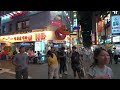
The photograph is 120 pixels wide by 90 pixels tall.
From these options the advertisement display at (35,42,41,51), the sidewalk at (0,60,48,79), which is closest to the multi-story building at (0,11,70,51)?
the advertisement display at (35,42,41,51)

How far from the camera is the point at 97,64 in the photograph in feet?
10.2

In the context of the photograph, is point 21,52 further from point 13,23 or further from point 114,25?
point 114,25

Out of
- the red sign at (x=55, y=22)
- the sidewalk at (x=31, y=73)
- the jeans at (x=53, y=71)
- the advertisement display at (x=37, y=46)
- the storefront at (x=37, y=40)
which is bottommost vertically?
the sidewalk at (x=31, y=73)

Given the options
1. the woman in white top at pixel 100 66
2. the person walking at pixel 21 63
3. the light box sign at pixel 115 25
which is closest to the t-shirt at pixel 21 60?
the person walking at pixel 21 63

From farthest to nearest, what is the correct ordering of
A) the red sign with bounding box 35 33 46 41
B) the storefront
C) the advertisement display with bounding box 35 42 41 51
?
the red sign with bounding box 35 33 46 41 < the storefront < the advertisement display with bounding box 35 42 41 51

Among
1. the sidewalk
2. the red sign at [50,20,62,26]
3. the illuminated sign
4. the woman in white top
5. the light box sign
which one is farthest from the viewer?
the light box sign

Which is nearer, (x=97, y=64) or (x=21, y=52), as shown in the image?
(x=97, y=64)

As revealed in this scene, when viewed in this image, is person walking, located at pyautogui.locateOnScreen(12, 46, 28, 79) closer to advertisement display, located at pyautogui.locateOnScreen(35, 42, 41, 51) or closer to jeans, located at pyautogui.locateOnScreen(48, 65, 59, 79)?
jeans, located at pyautogui.locateOnScreen(48, 65, 59, 79)

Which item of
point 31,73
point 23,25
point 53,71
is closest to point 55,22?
point 23,25

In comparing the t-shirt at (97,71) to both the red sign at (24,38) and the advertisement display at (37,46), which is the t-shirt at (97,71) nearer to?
the advertisement display at (37,46)

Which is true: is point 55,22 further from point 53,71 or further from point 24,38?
point 53,71
